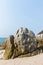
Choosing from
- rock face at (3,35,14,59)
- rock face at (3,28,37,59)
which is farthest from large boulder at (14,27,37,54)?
rock face at (3,35,14,59)

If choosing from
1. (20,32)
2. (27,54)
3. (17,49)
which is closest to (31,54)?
(27,54)

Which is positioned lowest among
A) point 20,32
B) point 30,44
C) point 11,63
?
point 11,63

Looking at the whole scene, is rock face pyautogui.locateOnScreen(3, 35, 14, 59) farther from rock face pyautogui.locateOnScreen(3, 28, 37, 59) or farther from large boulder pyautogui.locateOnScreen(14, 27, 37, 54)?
large boulder pyautogui.locateOnScreen(14, 27, 37, 54)

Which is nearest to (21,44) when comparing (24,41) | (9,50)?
(24,41)

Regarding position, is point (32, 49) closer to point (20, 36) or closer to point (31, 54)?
point (31, 54)

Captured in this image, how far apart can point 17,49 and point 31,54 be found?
90 cm

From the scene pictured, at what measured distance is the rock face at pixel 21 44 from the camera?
1095 cm

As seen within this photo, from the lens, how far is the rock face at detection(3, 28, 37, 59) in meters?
10.9

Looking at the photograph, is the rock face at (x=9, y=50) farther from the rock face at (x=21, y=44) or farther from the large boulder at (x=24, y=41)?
the large boulder at (x=24, y=41)

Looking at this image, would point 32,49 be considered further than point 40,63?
Yes

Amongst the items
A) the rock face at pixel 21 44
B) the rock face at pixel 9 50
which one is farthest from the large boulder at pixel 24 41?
the rock face at pixel 9 50

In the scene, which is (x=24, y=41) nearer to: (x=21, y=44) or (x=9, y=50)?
(x=21, y=44)

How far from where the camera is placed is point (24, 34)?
1155cm

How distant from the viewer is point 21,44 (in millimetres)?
11109
